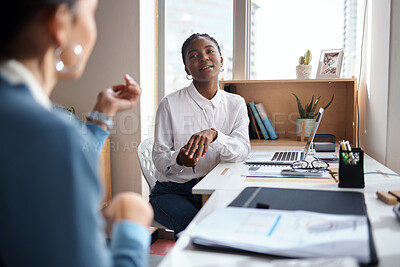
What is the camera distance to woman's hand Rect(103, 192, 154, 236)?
0.66 m

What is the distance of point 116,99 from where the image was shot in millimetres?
1059

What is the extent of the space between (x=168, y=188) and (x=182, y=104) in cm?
48

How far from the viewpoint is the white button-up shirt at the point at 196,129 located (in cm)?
197

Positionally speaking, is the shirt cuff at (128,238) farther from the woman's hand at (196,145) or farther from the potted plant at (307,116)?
the potted plant at (307,116)

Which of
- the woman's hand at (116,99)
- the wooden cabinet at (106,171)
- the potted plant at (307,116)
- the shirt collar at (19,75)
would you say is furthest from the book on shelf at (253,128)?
the shirt collar at (19,75)

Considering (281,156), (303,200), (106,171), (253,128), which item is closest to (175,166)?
(281,156)

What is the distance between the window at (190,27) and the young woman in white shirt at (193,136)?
0.93 meters

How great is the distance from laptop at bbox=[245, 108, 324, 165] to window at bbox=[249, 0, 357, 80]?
1001mm

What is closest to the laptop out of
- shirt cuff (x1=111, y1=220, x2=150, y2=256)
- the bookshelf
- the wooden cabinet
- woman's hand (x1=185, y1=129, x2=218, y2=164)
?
woman's hand (x1=185, y1=129, x2=218, y2=164)

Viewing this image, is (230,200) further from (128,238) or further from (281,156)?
(281,156)

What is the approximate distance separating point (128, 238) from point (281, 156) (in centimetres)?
163

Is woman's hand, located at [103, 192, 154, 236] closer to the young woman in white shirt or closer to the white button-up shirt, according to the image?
the young woman in white shirt

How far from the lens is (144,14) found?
3.06 meters

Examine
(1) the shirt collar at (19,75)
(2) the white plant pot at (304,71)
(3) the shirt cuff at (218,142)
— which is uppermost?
(2) the white plant pot at (304,71)
